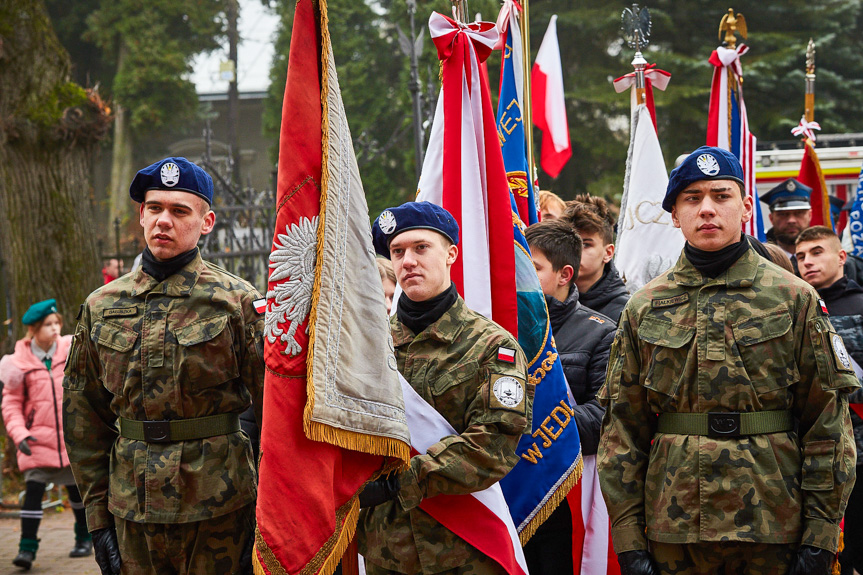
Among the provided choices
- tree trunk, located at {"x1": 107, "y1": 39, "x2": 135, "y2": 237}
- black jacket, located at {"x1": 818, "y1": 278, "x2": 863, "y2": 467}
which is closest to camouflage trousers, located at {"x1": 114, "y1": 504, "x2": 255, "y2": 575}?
black jacket, located at {"x1": 818, "y1": 278, "x2": 863, "y2": 467}

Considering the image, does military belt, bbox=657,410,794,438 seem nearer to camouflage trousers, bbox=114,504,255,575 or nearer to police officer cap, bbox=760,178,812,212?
camouflage trousers, bbox=114,504,255,575

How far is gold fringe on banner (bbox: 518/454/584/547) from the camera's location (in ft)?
12.6

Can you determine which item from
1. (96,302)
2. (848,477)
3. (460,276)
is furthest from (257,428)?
(848,477)

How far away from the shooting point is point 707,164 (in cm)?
319

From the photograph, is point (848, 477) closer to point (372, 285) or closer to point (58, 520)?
point (372, 285)

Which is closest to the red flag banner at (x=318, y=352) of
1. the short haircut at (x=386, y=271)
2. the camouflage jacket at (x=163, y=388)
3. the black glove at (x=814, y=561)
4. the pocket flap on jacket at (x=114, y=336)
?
the camouflage jacket at (x=163, y=388)

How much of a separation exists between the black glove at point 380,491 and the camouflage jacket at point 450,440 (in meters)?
0.04

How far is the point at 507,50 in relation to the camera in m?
5.62

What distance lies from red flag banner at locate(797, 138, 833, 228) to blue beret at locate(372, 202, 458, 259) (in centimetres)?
575

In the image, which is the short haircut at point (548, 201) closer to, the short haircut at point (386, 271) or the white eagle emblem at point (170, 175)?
the short haircut at point (386, 271)

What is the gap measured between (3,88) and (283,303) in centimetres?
769

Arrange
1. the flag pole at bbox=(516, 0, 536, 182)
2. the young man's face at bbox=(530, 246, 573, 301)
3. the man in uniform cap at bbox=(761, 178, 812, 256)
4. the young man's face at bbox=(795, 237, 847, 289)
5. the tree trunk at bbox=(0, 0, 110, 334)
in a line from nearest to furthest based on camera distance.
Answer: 1. the young man's face at bbox=(530, 246, 573, 301)
2. the young man's face at bbox=(795, 237, 847, 289)
3. the flag pole at bbox=(516, 0, 536, 182)
4. the man in uniform cap at bbox=(761, 178, 812, 256)
5. the tree trunk at bbox=(0, 0, 110, 334)

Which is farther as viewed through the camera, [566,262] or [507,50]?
[507,50]

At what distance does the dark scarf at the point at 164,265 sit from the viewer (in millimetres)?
3717
